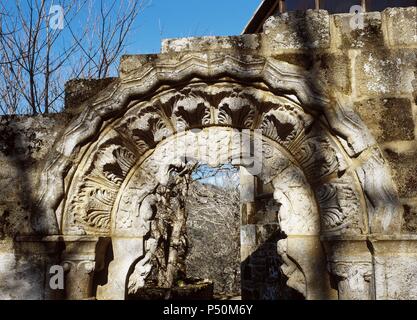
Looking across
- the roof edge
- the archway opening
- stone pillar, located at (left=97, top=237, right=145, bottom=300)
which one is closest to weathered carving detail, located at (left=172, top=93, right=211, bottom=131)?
stone pillar, located at (left=97, top=237, right=145, bottom=300)

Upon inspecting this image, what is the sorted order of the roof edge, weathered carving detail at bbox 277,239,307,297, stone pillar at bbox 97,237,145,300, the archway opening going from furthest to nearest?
the archway opening < the roof edge < stone pillar at bbox 97,237,145,300 < weathered carving detail at bbox 277,239,307,297

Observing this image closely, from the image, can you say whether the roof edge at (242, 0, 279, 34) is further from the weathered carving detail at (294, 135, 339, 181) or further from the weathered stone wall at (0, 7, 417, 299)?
the weathered carving detail at (294, 135, 339, 181)

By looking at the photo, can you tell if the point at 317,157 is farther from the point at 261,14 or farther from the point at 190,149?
the point at 261,14

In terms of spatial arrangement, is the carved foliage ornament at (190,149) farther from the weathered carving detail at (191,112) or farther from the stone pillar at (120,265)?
the stone pillar at (120,265)

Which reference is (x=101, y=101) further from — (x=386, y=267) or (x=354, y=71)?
(x=386, y=267)

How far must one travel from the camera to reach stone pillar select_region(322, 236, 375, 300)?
8.75 feet

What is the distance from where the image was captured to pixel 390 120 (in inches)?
111

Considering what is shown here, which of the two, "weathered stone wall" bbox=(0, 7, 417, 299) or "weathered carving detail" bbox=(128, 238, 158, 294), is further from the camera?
"weathered carving detail" bbox=(128, 238, 158, 294)

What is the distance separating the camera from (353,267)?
8.80 ft

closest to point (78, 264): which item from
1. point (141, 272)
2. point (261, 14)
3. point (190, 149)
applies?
point (141, 272)

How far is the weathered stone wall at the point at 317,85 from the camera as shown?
2.81 metres

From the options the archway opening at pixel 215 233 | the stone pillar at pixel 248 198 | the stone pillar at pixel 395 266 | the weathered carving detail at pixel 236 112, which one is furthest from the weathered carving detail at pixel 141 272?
the archway opening at pixel 215 233

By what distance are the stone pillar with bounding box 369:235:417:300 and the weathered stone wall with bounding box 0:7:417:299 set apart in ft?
0.38
